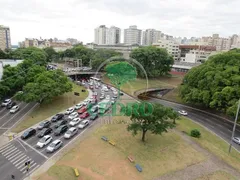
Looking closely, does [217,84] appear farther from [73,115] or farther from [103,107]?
[73,115]

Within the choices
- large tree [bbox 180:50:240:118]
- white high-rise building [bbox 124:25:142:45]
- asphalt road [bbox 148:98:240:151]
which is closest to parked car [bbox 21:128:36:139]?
asphalt road [bbox 148:98:240:151]

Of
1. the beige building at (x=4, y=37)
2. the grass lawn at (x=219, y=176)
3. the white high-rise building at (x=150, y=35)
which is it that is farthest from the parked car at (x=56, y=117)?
the white high-rise building at (x=150, y=35)

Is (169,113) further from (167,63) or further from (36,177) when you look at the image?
(167,63)

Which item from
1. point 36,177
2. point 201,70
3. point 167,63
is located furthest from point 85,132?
point 167,63

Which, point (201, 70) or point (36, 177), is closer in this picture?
point (36, 177)

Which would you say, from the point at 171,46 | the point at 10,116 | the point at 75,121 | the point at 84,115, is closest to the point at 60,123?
the point at 75,121

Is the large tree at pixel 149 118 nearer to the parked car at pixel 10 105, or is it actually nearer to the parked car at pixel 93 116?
the parked car at pixel 93 116
